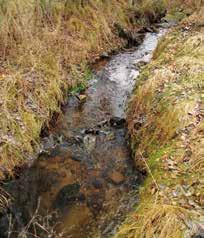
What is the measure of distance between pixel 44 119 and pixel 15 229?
8.57 feet

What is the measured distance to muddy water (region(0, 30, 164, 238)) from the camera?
5.48 m

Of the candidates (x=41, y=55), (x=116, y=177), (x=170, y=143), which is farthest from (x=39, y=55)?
(x=170, y=143)

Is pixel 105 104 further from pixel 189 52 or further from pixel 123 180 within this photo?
pixel 123 180

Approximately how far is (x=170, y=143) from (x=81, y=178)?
4.76 ft

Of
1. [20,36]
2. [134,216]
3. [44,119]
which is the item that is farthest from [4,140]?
[20,36]

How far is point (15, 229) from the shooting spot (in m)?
5.36

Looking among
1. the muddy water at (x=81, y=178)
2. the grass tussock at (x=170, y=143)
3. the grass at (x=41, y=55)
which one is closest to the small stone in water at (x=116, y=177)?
the muddy water at (x=81, y=178)

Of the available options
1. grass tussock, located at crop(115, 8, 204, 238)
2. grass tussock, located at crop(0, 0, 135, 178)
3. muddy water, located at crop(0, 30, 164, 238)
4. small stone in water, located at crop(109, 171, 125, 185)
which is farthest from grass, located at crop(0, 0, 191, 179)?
grass tussock, located at crop(115, 8, 204, 238)

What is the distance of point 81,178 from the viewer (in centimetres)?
646

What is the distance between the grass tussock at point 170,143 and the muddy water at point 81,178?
1.24ft

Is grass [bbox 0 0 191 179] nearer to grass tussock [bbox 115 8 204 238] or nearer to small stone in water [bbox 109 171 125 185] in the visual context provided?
small stone in water [bbox 109 171 125 185]

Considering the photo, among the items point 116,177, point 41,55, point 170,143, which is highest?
point 41,55

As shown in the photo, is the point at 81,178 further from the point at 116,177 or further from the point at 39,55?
the point at 39,55

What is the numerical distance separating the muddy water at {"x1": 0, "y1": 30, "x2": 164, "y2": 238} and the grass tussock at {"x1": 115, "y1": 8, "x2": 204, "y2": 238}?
0.38m
